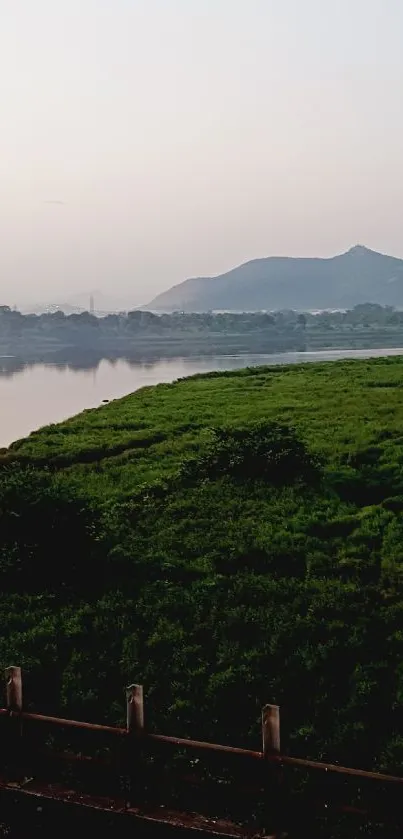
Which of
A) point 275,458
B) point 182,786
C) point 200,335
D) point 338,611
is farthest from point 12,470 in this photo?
point 200,335

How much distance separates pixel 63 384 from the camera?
149 feet

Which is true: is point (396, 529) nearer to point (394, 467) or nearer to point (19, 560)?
point (394, 467)

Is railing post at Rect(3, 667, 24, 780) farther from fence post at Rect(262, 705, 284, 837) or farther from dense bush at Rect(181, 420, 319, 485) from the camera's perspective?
dense bush at Rect(181, 420, 319, 485)

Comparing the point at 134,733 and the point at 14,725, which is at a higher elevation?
the point at 134,733

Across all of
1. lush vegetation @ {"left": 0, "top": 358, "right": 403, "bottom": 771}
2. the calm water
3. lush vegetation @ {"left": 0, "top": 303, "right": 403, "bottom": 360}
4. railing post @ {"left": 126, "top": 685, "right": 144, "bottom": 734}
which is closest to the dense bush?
lush vegetation @ {"left": 0, "top": 358, "right": 403, "bottom": 771}

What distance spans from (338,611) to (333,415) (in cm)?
917

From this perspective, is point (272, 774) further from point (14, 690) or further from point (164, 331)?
point (164, 331)

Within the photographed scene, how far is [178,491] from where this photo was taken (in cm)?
1223

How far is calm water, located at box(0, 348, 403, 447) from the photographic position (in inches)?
1209

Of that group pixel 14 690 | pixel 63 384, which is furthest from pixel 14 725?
pixel 63 384

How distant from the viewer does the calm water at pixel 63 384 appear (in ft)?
101

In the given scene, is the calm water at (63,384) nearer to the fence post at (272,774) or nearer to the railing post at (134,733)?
the railing post at (134,733)

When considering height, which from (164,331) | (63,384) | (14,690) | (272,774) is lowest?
(272,774)

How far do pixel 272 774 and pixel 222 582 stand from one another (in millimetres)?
3270
